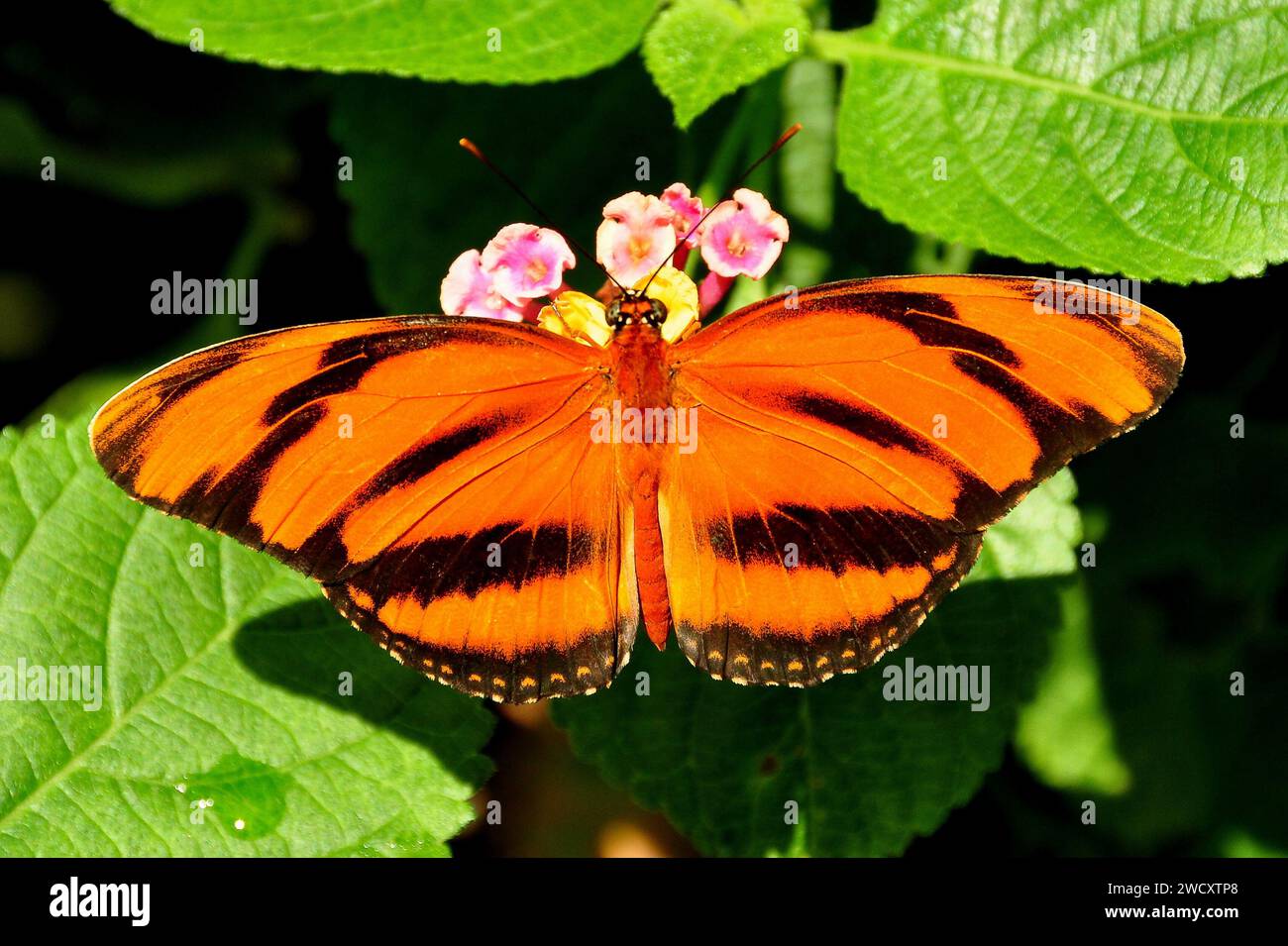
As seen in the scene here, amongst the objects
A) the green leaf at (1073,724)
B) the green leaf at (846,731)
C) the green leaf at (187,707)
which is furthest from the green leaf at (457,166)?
the green leaf at (1073,724)

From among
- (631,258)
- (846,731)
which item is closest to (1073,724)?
(846,731)

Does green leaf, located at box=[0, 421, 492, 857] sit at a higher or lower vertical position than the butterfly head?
lower

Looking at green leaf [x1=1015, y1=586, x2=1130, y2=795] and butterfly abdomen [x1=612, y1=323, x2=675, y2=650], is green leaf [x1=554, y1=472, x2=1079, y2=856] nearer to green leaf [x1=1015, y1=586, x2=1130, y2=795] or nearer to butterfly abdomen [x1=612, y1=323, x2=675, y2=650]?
butterfly abdomen [x1=612, y1=323, x2=675, y2=650]

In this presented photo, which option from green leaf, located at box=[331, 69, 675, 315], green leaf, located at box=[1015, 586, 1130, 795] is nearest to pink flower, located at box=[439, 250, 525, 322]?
green leaf, located at box=[331, 69, 675, 315]

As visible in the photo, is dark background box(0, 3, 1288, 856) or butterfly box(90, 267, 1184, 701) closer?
butterfly box(90, 267, 1184, 701)

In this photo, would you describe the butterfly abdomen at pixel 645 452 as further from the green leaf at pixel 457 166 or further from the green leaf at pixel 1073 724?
the green leaf at pixel 1073 724
